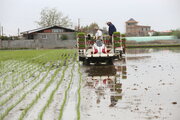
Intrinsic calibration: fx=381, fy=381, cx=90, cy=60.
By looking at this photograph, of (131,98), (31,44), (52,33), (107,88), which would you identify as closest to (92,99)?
(131,98)

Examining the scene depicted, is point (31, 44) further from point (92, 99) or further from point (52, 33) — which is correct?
point (92, 99)

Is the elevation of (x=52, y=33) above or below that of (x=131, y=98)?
above

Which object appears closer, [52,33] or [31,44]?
[31,44]

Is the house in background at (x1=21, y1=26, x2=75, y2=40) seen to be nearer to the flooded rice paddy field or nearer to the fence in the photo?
the fence

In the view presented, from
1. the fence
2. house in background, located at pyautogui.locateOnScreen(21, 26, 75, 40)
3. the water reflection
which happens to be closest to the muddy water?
the water reflection

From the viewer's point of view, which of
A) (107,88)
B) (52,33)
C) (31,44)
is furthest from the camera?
(52,33)

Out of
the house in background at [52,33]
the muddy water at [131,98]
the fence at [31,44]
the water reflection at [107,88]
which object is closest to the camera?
the muddy water at [131,98]

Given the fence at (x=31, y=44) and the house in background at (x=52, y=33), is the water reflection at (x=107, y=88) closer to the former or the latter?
the fence at (x=31, y=44)

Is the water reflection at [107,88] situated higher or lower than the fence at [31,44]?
lower

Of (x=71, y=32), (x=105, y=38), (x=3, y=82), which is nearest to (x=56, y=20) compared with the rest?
(x=71, y=32)

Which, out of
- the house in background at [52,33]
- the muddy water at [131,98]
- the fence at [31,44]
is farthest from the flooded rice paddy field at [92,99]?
the house in background at [52,33]

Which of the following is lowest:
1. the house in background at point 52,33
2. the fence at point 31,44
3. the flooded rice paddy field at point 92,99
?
the flooded rice paddy field at point 92,99

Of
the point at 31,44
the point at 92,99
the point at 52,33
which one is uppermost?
the point at 52,33

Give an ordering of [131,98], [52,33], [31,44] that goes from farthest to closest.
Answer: [52,33], [31,44], [131,98]
